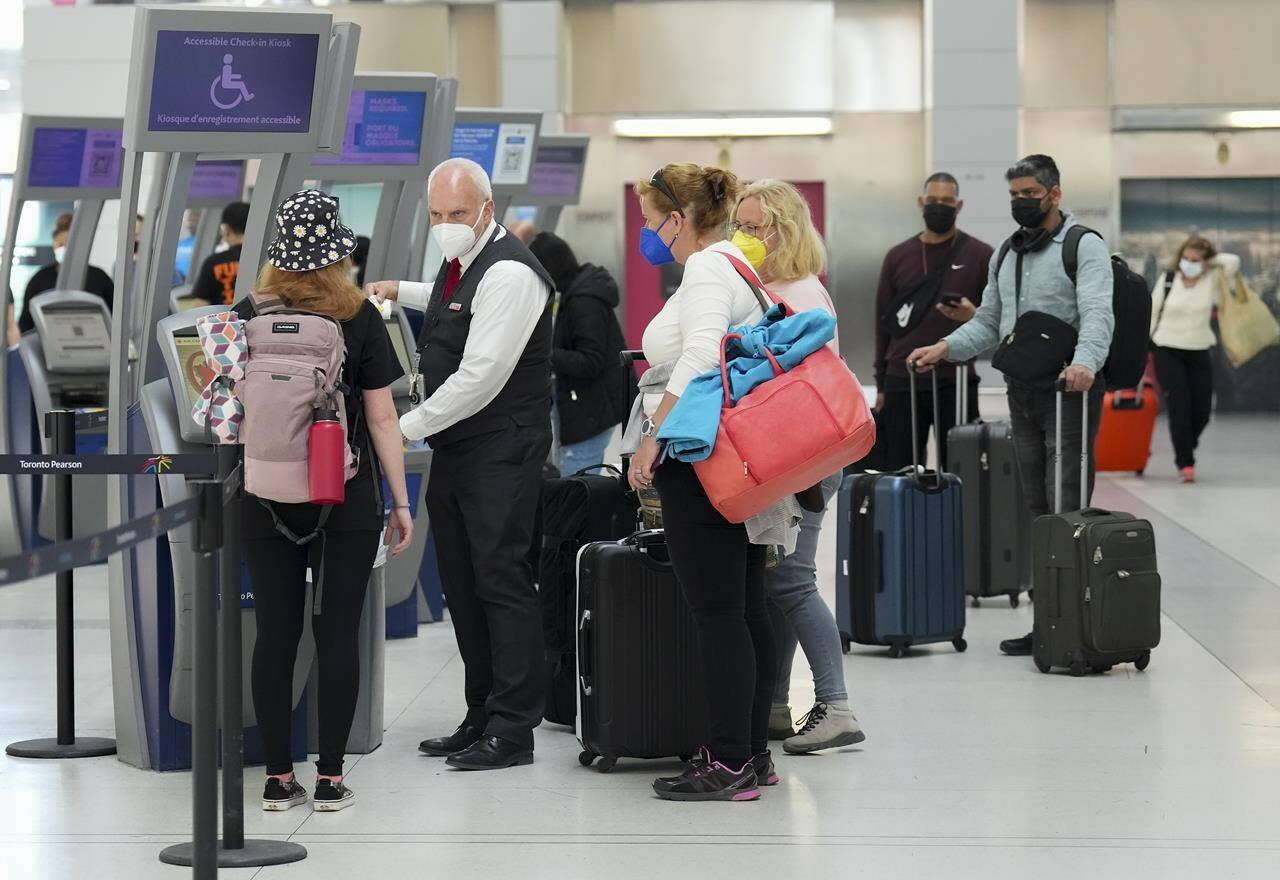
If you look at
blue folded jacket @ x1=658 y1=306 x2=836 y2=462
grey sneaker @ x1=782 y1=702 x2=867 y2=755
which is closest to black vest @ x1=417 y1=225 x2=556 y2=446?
blue folded jacket @ x1=658 y1=306 x2=836 y2=462

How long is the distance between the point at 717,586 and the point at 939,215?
3.57m

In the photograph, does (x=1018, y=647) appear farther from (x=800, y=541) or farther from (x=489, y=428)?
(x=489, y=428)

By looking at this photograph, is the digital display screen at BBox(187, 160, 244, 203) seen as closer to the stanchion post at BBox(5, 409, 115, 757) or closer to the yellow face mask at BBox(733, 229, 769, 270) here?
the stanchion post at BBox(5, 409, 115, 757)

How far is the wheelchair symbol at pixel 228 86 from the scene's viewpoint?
4629 mm

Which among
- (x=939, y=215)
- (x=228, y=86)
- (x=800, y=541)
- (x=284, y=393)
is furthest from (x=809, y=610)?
(x=939, y=215)

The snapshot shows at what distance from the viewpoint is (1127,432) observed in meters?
12.1

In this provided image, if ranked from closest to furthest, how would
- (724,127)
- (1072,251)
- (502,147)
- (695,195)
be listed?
1. (695,195)
2. (1072,251)
3. (502,147)
4. (724,127)

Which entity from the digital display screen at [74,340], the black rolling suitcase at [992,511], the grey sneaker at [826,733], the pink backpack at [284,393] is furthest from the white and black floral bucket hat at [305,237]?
the digital display screen at [74,340]

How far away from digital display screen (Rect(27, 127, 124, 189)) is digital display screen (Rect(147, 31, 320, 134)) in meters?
4.07

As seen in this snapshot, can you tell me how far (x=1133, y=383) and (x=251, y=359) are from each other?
323 centimetres

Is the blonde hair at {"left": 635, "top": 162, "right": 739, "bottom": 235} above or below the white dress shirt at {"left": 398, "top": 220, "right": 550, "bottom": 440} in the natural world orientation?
above

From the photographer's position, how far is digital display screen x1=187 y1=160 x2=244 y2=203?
10609 mm

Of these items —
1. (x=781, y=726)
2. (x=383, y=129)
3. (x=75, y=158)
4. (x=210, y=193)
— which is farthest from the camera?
(x=210, y=193)

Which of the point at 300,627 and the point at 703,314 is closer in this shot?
the point at 703,314
